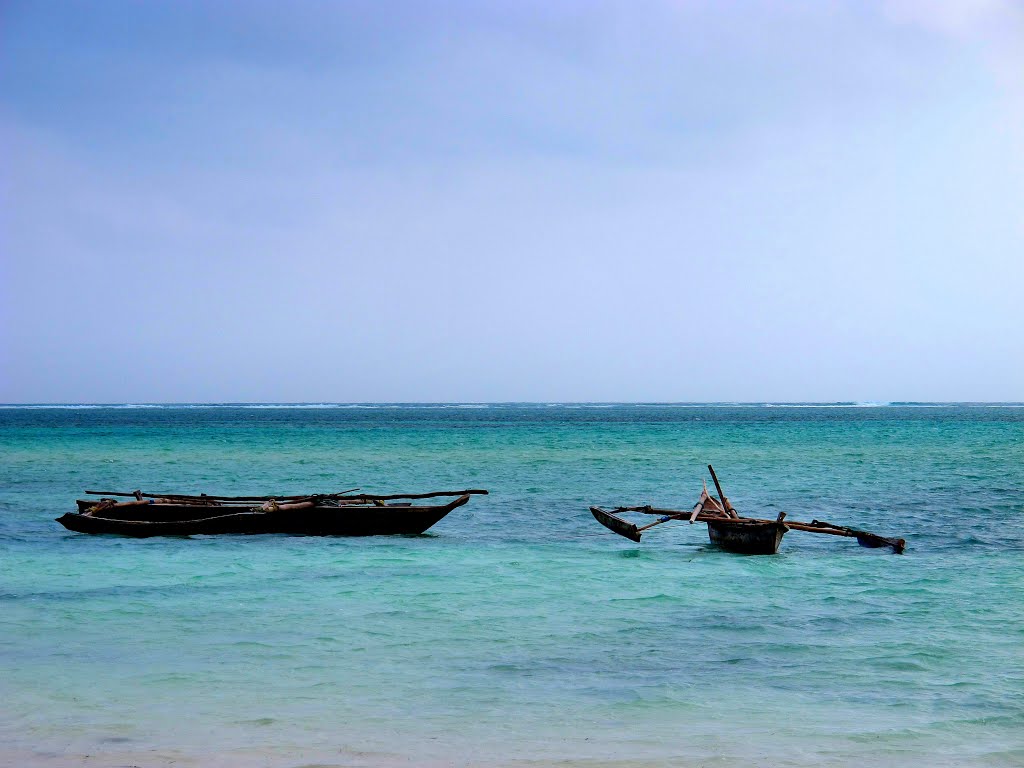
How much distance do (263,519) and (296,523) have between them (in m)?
0.63

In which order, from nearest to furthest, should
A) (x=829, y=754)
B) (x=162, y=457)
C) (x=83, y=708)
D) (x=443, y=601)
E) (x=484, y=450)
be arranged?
(x=829, y=754), (x=83, y=708), (x=443, y=601), (x=162, y=457), (x=484, y=450)

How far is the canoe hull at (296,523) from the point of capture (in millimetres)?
17547

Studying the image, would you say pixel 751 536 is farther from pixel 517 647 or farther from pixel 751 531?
pixel 517 647

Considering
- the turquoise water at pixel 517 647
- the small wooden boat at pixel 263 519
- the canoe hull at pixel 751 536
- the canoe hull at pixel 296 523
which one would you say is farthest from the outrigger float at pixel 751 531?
the canoe hull at pixel 296 523

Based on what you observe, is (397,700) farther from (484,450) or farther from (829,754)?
(484,450)

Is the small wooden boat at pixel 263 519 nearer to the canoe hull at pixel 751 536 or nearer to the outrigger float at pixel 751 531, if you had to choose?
the outrigger float at pixel 751 531

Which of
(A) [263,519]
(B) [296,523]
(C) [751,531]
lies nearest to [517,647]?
(C) [751,531]

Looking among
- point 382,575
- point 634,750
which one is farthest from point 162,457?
point 634,750

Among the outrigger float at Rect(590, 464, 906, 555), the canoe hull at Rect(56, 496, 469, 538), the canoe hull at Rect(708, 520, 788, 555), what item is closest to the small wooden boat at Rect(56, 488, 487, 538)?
the canoe hull at Rect(56, 496, 469, 538)

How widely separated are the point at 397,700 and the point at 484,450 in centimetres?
4010

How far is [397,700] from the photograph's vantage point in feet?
25.0

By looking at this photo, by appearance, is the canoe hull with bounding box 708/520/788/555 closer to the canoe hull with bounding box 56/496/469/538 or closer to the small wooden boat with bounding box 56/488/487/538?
the small wooden boat with bounding box 56/488/487/538

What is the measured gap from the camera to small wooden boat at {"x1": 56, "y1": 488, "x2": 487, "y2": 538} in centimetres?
1755

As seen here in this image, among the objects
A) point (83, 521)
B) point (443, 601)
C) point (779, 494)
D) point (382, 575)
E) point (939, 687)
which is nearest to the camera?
point (939, 687)
